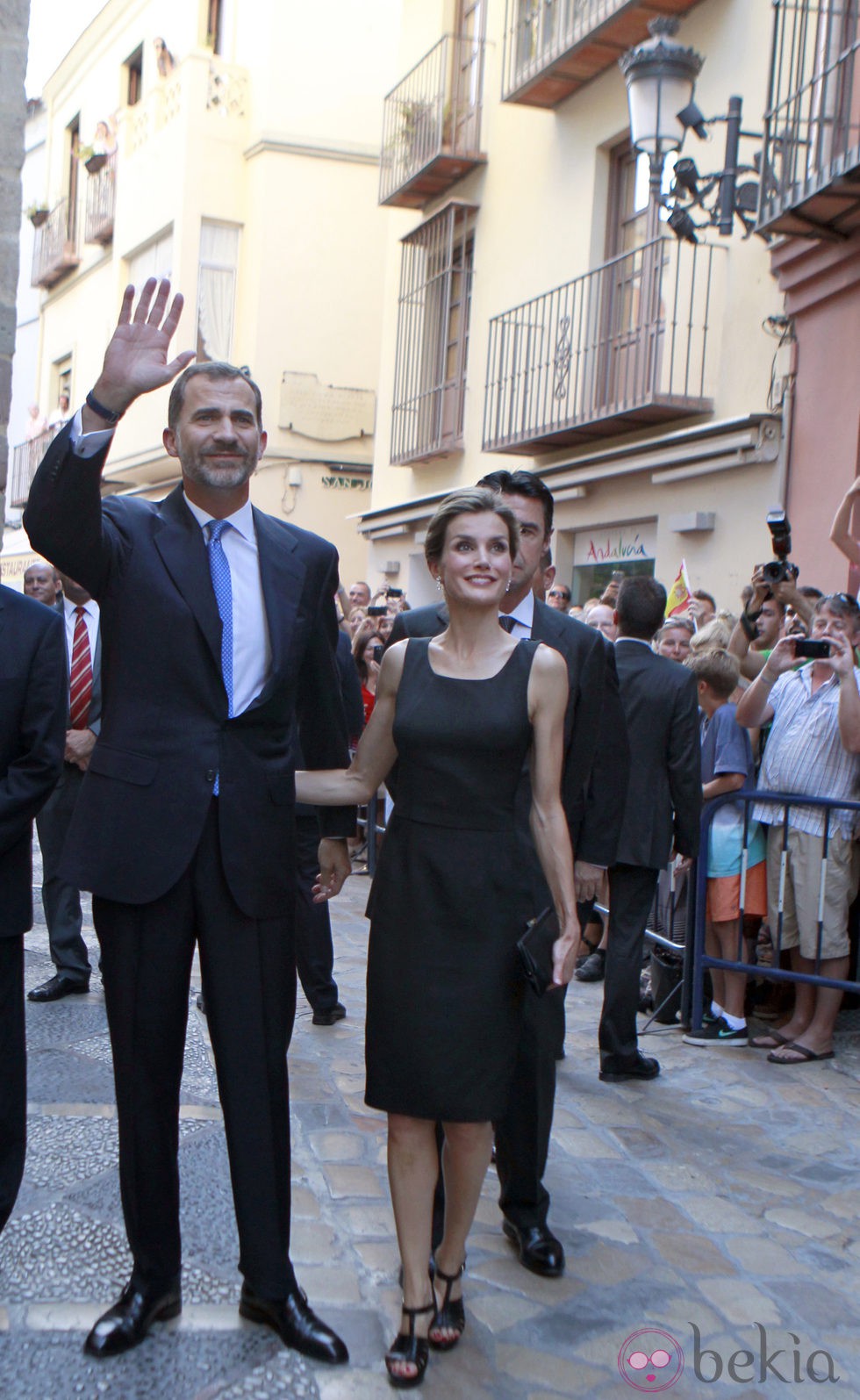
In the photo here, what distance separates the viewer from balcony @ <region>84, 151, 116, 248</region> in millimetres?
23750

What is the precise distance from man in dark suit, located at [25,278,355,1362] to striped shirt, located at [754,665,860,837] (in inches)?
143

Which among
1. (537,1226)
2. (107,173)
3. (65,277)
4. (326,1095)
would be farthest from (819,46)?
(65,277)

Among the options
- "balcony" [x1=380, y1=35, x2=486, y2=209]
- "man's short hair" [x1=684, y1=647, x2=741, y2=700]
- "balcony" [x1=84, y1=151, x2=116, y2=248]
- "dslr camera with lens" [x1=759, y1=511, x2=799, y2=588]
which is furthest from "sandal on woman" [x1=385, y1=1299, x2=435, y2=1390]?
"balcony" [x1=84, y1=151, x2=116, y2=248]

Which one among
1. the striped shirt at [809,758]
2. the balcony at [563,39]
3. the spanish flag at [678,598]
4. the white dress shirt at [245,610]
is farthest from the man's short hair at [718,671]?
the balcony at [563,39]

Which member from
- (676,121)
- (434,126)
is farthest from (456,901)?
(434,126)

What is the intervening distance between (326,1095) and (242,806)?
2376 mm

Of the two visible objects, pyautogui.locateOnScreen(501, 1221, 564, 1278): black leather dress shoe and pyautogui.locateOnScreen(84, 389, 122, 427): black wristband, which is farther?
pyautogui.locateOnScreen(501, 1221, 564, 1278): black leather dress shoe

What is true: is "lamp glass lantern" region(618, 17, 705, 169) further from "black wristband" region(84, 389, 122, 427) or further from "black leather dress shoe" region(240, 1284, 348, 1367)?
"black leather dress shoe" region(240, 1284, 348, 1367)

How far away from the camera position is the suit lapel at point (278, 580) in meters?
3.45

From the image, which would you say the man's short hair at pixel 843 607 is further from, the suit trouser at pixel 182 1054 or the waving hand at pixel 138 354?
the waving hand at pixel 138 354

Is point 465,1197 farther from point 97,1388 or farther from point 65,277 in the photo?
point 65,277

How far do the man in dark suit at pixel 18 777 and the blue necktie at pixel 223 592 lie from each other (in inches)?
19.5

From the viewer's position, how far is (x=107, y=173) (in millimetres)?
23984

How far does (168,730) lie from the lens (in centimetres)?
331
